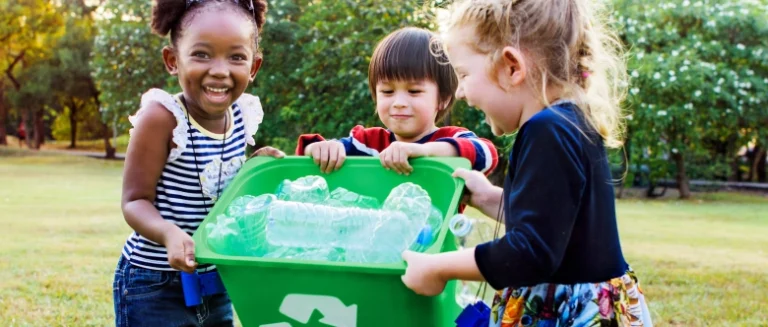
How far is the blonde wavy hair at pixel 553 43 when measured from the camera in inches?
62.6

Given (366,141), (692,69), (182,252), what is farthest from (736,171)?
(182,252)

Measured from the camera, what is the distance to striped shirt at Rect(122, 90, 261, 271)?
2031 millimetres

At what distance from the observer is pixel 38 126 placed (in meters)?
28.8

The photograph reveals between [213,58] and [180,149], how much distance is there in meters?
0.26

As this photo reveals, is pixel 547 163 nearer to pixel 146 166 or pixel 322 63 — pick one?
pixel 146 166

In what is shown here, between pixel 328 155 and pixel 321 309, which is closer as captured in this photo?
pixel 321 309

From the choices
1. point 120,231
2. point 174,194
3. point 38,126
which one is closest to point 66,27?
point 38,126

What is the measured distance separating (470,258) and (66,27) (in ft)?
81.7

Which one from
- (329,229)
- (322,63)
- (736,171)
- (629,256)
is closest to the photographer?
(329,229)

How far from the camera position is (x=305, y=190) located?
1980mm

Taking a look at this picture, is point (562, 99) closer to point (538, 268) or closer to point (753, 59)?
point (538, 268)

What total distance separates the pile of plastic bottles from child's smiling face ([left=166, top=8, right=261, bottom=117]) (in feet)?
1.11

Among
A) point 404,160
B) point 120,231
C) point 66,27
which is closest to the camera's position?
point 404,160

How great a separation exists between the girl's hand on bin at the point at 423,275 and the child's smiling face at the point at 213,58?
81 cm
